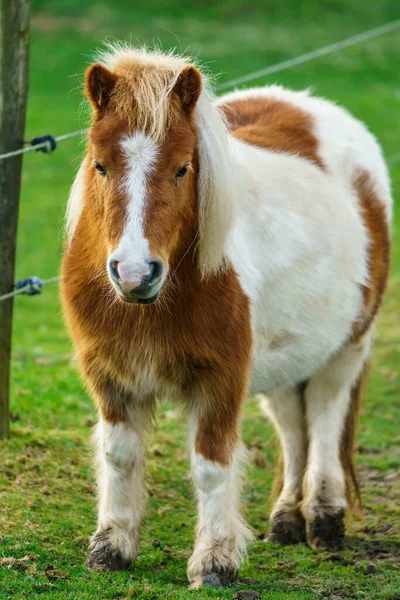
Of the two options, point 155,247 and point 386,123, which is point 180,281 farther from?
point 386,123

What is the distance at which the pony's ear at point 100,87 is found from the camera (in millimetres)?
3914

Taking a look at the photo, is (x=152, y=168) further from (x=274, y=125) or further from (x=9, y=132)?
(x=274, y=125)

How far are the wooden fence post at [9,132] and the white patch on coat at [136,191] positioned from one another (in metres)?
1.63

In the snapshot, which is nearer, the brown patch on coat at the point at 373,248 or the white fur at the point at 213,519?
the white fur at the point at 213,519

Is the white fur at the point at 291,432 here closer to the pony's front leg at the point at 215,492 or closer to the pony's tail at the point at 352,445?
the pony's tail at the point at 352,445

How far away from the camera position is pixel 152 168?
3.76 metres

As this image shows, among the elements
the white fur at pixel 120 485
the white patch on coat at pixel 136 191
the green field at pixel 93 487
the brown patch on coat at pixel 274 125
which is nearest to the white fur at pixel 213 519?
the green field at pixel 93 487

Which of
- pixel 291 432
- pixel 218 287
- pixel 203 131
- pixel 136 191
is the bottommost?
pixel 291 432

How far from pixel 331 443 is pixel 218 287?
1.73 meters

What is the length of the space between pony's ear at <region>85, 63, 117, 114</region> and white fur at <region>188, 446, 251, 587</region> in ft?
5.03

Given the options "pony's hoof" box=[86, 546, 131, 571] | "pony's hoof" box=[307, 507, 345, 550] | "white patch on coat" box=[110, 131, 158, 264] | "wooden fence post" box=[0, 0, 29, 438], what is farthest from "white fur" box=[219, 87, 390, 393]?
"wooden fence post" box=[0, 0, 29, 438]

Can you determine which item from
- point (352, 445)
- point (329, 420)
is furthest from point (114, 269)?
point (352, 445)

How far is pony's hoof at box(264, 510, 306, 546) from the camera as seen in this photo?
214 inches

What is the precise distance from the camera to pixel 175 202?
3865 mm
